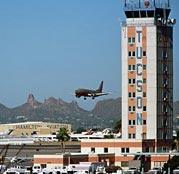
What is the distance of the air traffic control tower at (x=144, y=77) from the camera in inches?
3216

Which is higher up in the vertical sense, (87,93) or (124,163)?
(87,93)

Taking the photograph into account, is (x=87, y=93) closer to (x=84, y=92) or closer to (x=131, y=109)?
(x=84, y=92)

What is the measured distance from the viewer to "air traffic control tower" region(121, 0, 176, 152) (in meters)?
81.7

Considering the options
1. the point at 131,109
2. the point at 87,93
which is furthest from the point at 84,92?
the point at 131,109

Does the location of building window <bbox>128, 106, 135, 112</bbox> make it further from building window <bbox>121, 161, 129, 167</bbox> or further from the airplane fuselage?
the airplane fuselage

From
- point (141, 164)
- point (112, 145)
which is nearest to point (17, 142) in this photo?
point (112, 145)

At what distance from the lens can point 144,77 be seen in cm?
8200

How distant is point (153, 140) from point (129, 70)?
22.0ft

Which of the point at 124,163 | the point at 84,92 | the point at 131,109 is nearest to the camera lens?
the point at 124,163

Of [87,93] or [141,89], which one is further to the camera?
[87,93]

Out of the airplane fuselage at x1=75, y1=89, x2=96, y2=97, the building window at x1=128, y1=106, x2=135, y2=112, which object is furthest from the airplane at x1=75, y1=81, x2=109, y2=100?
the building window at x1=128, y1=106, x2=135, y2=112

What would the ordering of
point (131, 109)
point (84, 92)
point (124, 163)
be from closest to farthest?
point (124, 163), point (131, 109), point (84, 92)

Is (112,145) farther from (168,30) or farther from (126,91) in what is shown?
(168,30)

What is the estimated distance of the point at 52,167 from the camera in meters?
74.0
